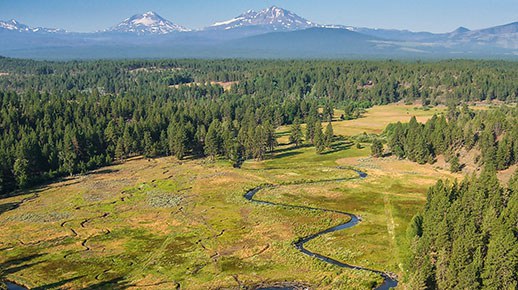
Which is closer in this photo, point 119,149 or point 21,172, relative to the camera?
point 21,172

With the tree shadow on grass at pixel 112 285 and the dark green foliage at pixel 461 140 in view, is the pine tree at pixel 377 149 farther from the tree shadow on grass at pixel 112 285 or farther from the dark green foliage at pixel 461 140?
the tree shadow on grass at pixel 112 285

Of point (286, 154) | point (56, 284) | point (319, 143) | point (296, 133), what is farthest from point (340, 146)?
point (56, 284)

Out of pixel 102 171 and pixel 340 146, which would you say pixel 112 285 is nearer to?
pixel 102 171

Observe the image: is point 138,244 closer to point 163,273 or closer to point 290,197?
point 163,273

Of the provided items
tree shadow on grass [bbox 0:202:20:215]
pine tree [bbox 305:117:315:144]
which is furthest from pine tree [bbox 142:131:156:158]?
pine tree [bbox 305:117:315:144]

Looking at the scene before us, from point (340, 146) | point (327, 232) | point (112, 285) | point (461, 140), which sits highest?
point (461, 140)

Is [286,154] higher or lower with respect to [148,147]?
lower
